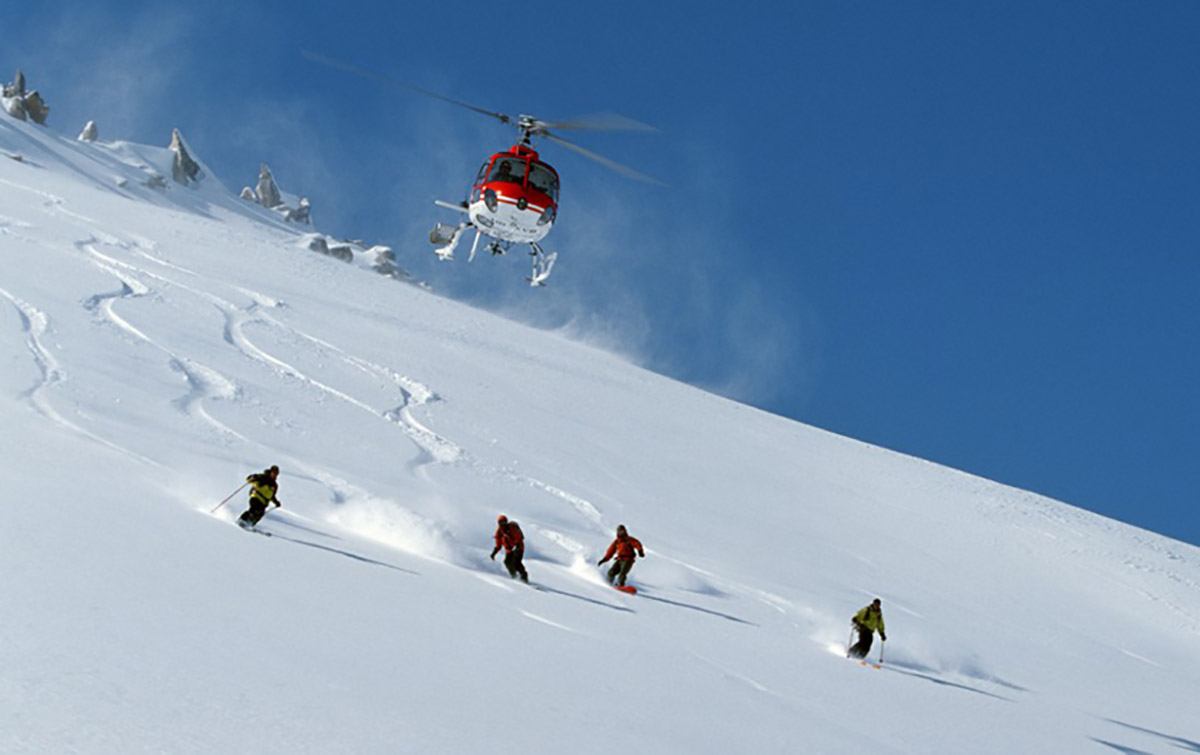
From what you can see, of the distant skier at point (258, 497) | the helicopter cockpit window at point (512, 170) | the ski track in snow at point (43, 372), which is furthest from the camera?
the helicopter cockpit window at point (512, 170)

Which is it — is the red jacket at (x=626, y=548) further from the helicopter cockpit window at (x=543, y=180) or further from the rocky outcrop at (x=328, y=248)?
the rocky outcrop at (x=328, y=248)

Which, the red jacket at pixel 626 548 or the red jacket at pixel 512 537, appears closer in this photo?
the red jacket at pixel 512 537

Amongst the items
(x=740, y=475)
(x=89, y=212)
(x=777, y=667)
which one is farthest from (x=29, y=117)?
(x=777, y=667)

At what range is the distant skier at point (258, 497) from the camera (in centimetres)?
970

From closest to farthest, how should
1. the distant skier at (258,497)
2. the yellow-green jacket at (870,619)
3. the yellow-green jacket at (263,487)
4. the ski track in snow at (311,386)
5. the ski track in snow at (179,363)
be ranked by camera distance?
the distant skier at (258,497)
the yellow-green jacket at (263,487)
the yellow-green jacket at (870,619)
the ski track in snow at (311,386)
the ski track in snow at (179,363)

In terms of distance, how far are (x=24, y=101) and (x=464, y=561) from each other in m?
121

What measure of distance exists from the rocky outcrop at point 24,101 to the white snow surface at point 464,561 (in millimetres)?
89970

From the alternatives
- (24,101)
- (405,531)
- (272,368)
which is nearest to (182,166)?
(24,101)

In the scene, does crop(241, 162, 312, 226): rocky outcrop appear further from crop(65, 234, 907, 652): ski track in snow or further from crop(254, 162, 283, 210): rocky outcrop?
crop(65, 234, 907, 652): ski track in snow

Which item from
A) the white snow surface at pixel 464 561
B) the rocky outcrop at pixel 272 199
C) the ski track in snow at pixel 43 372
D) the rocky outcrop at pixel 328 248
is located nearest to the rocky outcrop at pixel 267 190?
the rocky outcrop at pixel 272 199

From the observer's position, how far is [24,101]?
109375 mm

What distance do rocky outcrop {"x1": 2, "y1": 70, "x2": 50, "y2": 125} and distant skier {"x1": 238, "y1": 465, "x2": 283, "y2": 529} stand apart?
117 meters

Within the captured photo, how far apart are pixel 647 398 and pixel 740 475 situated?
7.71 metres

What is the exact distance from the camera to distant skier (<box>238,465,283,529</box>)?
9.70 m
